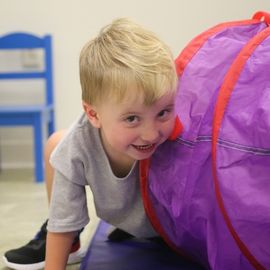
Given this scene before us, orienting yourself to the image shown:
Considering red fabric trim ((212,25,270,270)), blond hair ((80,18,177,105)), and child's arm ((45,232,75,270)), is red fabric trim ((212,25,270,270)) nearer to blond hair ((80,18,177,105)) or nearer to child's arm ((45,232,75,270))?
blond hair ((80,18,177,105))

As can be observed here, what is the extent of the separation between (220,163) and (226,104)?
80 millimetres

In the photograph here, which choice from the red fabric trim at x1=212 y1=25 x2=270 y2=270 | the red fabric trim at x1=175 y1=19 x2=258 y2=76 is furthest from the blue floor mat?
the red fabric trim at x1=175 y1=19 x2=258 y2=76

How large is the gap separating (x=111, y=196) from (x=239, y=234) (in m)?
0.25

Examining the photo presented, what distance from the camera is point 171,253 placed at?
2.68 feet

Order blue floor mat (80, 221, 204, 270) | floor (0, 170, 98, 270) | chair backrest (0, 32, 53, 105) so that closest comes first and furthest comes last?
blue floor mat (80, 221, 204, 270), floor (0, 170, 98, 270), chair backrest (0, 32, 53, 105)

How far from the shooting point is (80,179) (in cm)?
69

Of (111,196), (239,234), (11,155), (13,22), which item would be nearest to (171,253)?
(111,196)

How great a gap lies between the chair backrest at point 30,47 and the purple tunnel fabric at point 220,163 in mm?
1174

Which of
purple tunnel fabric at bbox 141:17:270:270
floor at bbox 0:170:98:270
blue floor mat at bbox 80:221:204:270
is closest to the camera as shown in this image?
purple tunnel fabric at bbox 141:17:270:270

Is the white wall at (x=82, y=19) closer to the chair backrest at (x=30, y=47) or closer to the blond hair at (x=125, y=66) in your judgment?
the chair backrest at (x=30, y=47)

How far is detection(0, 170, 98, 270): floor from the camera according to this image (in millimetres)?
974

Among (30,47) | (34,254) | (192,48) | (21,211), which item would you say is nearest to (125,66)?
(192,48)

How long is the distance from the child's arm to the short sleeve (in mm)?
17

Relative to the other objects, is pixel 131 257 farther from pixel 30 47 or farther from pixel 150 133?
pixel 30 47
